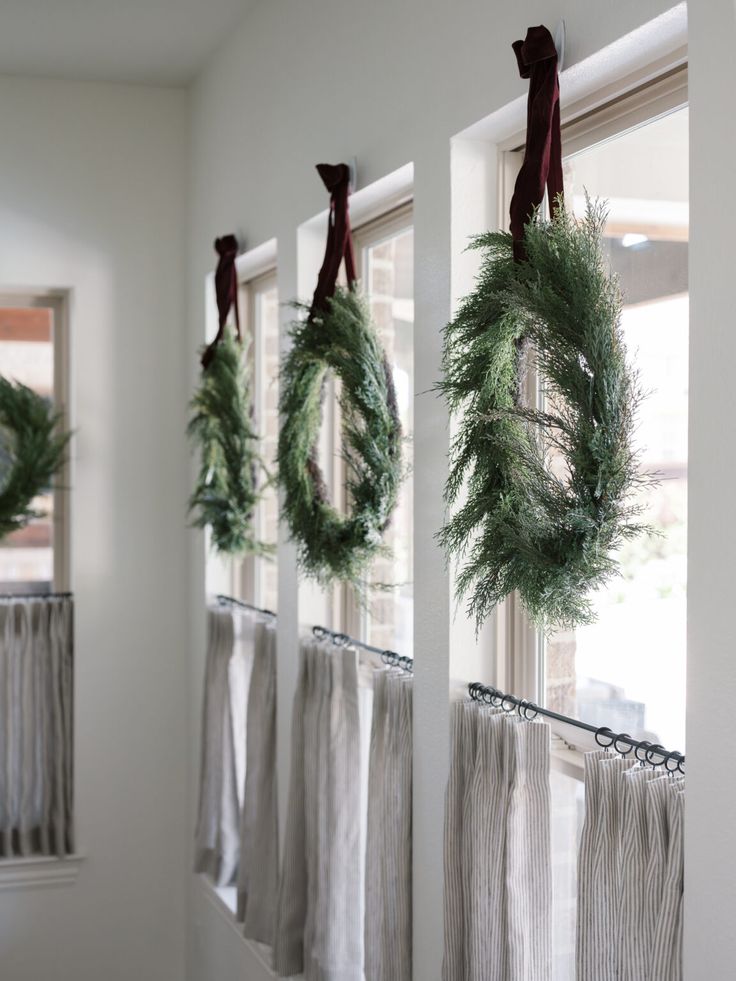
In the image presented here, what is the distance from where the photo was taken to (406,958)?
7.18ft

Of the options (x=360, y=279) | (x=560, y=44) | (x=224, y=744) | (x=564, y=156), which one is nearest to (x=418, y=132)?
(x=564, y=156)

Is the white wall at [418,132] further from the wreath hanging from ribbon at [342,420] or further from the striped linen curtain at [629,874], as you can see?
the striped linen curtain at [629,874]

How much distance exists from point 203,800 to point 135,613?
31.6 inches

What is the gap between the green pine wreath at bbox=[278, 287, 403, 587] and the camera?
7.56 feet

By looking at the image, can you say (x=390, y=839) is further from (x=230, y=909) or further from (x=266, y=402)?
(x=266, y=402)

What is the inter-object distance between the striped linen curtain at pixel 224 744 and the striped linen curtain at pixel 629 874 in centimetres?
190

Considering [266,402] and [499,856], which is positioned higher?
[266,402]

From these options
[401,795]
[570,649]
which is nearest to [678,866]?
[570,649]

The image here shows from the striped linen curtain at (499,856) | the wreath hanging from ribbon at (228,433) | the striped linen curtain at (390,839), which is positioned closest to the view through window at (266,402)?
the wreath hanging from ribbon at (228,433)

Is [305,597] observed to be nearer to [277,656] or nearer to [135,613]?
[277,656]

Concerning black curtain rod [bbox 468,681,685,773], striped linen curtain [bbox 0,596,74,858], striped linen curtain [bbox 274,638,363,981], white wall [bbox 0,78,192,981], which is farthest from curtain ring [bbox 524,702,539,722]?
striped linen curtain [bbox 0,596,74,858]

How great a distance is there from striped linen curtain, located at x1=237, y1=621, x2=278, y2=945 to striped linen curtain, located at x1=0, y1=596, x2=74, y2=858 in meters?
1.01

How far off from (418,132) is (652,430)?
0.82 metres

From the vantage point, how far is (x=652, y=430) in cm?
171
